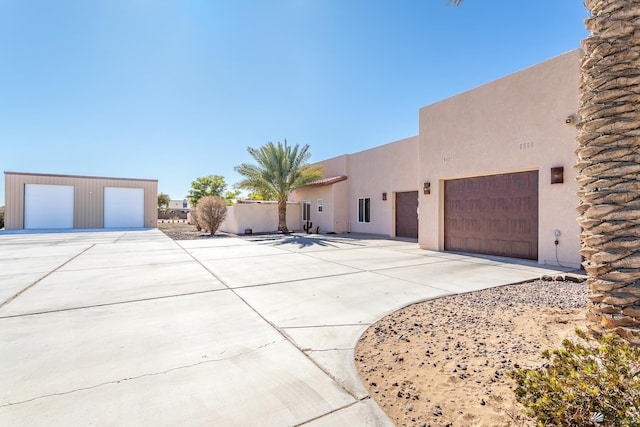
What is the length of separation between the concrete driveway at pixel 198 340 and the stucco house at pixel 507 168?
1.87 meters

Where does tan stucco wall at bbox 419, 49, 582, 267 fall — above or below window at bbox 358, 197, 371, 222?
above

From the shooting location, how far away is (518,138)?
8.67m

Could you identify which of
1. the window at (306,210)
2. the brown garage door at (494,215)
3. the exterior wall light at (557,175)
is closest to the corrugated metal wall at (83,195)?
the window at (306,210)

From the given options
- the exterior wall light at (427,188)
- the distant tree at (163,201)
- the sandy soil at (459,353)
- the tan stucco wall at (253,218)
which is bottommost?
the sandy soil at (459,353)

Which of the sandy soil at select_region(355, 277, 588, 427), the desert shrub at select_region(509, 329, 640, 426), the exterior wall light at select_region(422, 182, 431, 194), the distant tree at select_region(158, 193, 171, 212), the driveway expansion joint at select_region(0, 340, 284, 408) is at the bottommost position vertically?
the driveway expansion joint at select_region(0, 340, 284, 408)

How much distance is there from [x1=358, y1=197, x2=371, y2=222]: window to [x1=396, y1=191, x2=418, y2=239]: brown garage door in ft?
7.77

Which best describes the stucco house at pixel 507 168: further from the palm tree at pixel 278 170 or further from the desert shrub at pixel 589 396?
the palm tree at pixel 278 170

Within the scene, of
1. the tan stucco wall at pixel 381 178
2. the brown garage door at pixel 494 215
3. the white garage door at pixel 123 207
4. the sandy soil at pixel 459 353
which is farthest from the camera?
the white garage door at pixel 123 207

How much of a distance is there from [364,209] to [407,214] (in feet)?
11.6

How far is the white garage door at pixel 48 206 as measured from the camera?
23438 mm

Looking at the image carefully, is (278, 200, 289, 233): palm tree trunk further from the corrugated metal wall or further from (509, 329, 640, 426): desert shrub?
(509, 329, 640, 426): desert shrub

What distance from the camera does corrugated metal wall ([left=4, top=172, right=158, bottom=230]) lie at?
22938 mm

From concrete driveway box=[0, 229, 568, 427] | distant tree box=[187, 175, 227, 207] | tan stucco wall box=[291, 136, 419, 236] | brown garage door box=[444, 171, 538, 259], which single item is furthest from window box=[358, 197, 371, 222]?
distant tree box=[187, 175, 227, 207]

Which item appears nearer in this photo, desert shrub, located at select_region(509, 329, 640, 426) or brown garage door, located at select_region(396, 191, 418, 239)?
desert shrub, located at select_region(509, 329, 640, 426)
